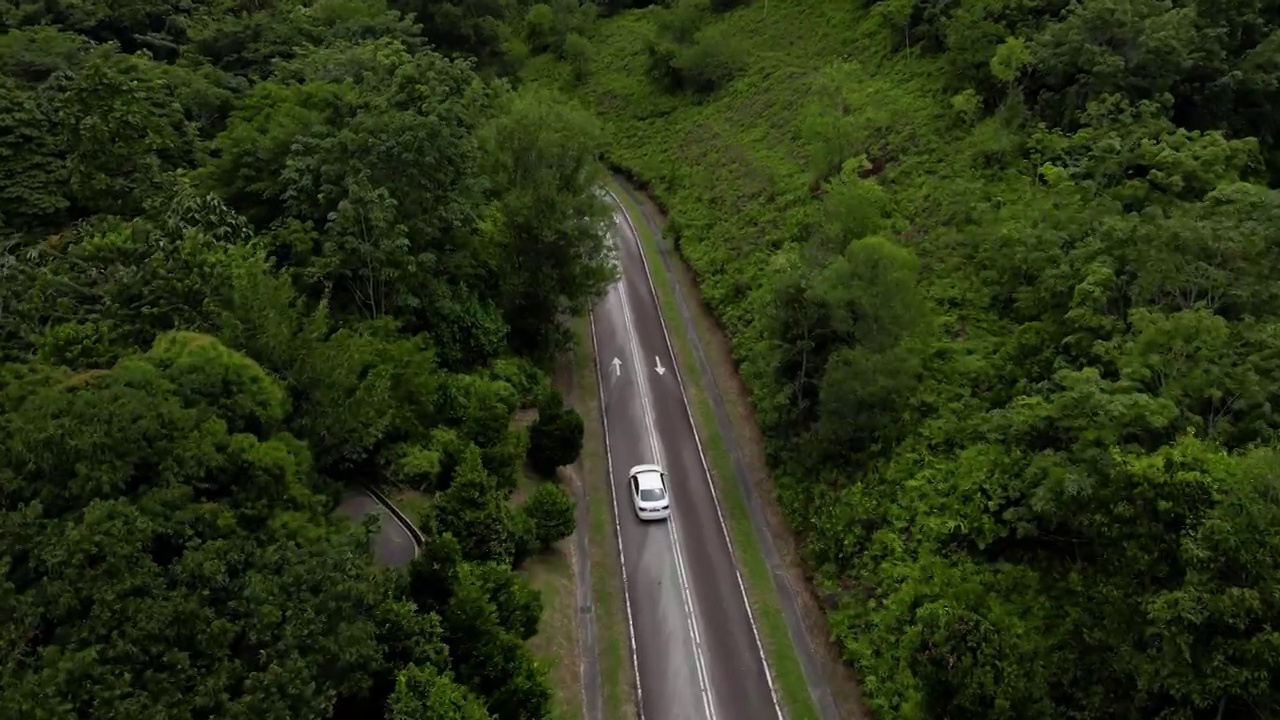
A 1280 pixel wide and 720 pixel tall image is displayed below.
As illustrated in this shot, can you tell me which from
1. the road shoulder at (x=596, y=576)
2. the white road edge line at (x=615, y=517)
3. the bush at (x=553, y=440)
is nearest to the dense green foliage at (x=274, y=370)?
the bush at (x=553, y=440)

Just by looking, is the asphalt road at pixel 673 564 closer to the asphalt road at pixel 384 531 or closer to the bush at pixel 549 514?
the bush at pixel 549 514

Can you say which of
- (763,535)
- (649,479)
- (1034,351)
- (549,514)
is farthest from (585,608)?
(1034,351)

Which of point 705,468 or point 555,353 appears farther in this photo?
point 555,353

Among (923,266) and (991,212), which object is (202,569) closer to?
(923,266)

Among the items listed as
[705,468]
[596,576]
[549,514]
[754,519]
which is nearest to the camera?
[549,514]

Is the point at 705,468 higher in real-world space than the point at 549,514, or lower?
lower

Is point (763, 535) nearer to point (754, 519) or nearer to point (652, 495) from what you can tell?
point (754, 519)

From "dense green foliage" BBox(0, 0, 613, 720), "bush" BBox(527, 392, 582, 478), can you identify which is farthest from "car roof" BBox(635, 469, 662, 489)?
"dense green foliage" BBox(0, 0, 613, 720)

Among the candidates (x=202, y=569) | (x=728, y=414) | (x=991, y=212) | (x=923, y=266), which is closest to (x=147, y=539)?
(x=202, y=569)
